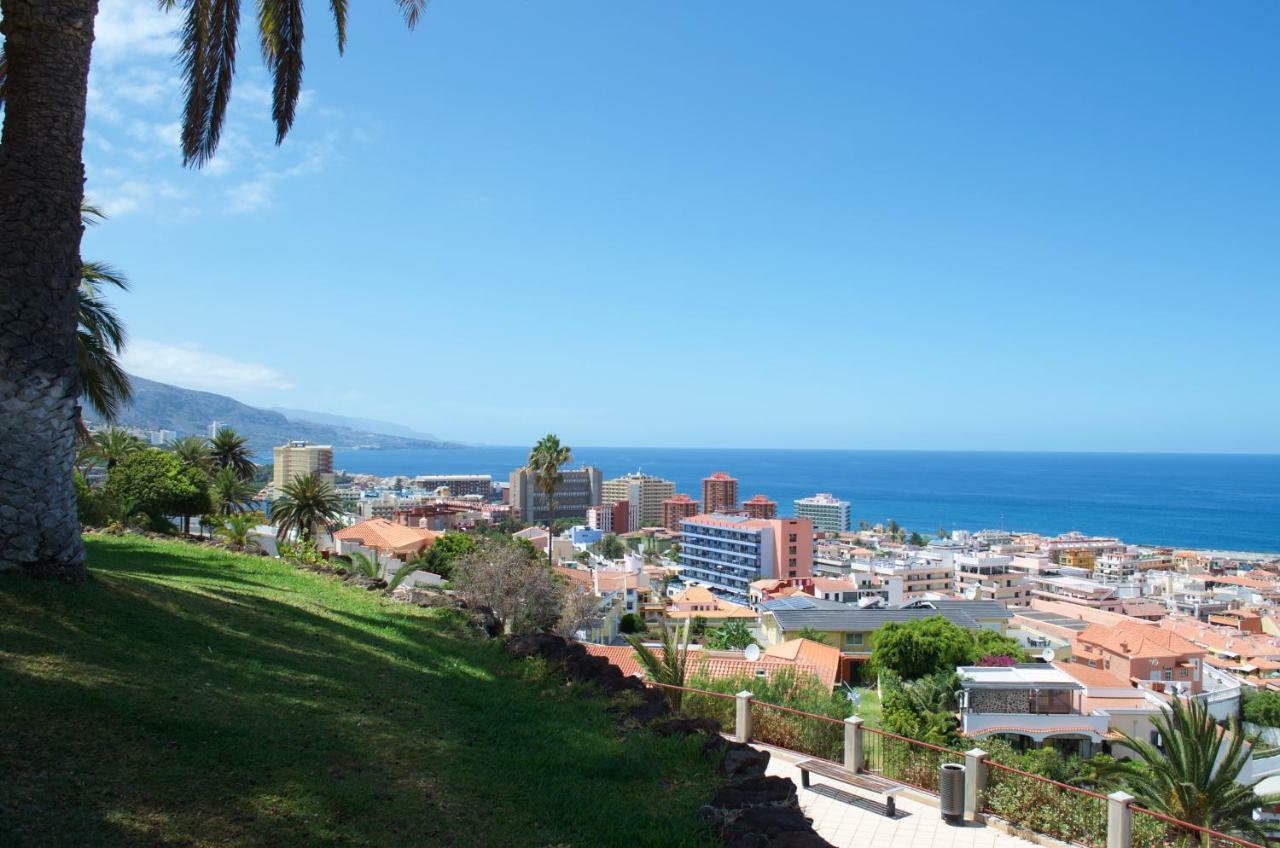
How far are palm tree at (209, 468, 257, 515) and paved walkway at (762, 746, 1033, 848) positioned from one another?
2260cm

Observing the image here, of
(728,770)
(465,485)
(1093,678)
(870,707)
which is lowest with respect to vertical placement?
(465,485)

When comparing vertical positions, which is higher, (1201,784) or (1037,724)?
(1201,784)

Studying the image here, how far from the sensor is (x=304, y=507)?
27.6 metres

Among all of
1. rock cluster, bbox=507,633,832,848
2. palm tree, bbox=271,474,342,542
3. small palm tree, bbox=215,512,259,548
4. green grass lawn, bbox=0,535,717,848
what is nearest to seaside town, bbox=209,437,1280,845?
rock cluster, bbox=507,633,832,848

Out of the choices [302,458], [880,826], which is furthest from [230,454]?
[302,458]

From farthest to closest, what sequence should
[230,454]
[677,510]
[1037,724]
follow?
1. [677,510]
2. [230,454]
3. [1037,724]

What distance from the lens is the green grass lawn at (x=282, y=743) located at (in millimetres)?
3826

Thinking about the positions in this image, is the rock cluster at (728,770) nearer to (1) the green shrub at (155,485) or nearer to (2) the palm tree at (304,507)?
(1) the green shrub at (155,485)

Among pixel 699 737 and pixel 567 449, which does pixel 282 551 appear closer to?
pixel 699 737

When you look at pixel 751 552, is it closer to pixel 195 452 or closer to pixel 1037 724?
pixel 195 452

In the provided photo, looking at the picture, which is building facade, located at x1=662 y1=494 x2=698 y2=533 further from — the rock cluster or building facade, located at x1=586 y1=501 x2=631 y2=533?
the rock cluster

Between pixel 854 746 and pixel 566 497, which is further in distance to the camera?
pixel 566 497

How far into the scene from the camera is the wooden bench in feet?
26.9

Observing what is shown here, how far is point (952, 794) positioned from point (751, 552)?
258 ft
